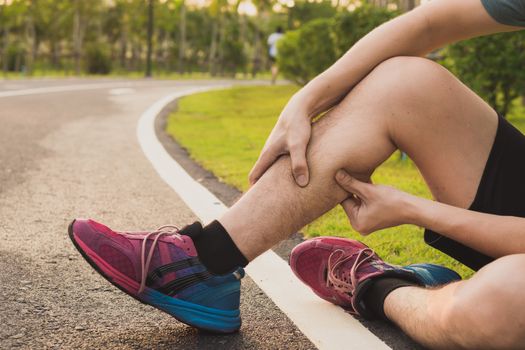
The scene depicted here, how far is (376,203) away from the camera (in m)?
2.31

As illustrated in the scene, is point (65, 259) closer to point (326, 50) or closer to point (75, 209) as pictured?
point (75, 209)

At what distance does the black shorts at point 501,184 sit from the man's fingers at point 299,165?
487 mm

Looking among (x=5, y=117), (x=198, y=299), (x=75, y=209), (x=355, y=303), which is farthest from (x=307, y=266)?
(x=5, y=117)

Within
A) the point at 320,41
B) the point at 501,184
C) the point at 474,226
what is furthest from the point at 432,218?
the point at 320,41

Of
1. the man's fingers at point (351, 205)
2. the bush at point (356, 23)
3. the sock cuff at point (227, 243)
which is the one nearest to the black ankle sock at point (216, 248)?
the sock cuff at point (227, 243)

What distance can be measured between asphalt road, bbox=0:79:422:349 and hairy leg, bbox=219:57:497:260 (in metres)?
0.38

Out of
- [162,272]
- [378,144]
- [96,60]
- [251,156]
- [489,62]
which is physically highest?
[378,144]

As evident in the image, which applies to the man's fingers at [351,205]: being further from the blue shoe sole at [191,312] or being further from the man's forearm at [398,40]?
the blue shoe sole at [191,312]

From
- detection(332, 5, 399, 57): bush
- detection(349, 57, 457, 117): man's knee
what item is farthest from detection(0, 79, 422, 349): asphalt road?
detection(332, 5, 399, 57): bush

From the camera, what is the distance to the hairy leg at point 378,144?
89.7 inches

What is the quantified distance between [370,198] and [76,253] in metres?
1.51

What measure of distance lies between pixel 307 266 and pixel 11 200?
2434mm

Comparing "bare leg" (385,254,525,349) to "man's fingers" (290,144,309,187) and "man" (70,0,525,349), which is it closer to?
"man" (70,0,525,349)

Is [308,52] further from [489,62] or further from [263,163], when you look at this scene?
[263,163]
